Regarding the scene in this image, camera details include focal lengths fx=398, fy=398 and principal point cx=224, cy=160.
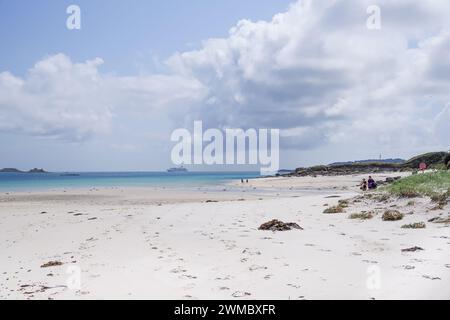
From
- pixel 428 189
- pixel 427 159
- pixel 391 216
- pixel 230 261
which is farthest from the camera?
pixel 427 159

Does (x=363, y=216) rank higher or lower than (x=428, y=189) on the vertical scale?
lower

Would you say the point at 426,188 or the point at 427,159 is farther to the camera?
the point at 427,159

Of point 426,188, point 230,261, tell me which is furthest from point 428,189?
point 230,261

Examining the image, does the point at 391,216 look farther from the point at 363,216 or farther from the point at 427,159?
the point at 427,159

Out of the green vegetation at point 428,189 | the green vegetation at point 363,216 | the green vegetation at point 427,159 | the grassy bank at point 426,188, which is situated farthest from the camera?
the green vegetation at point 427,159

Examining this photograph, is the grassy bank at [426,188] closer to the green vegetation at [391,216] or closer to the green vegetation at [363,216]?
the green vegetation at [391,216]

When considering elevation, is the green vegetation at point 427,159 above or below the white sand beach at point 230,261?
above

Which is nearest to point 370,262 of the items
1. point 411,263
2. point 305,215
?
point 411,263

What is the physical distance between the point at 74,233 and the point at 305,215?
982 cm

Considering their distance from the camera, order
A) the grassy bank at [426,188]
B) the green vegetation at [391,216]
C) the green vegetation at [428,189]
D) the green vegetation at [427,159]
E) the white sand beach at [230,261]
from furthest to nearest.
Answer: the green vegetation at [427,159] < the grassy bank at [426,188] < the green vegetation at [428,189] < the green vegetation at [391,216] < the white sand beach at [230,261]

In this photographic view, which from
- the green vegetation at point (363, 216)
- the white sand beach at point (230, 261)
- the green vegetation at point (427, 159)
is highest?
the green vegetation at point (427, 159)

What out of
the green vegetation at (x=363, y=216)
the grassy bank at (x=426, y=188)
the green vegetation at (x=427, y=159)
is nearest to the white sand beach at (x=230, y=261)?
the green vegetation at (x=363, y=216)

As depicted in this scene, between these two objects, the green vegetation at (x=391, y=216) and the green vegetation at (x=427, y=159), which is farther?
the green vegetation at (x=427, y=159)
